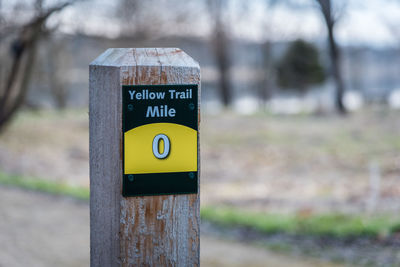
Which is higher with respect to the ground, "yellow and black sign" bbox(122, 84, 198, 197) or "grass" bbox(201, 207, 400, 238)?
"yellow and black sign" bbox(122, 84, 198, 197)

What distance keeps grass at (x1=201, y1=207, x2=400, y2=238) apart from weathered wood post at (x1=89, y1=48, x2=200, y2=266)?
534cm

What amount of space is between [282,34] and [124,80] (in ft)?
113

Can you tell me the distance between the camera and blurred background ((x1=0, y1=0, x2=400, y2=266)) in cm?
675

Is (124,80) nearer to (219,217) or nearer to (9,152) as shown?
(219,217)

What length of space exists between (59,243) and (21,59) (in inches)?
488

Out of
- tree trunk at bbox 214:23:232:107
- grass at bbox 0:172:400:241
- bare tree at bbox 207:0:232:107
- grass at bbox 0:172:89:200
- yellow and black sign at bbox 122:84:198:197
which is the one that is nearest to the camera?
yellow and black sign at bbox 122:84:198:197

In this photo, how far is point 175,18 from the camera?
78.9ft

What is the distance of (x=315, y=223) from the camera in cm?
746

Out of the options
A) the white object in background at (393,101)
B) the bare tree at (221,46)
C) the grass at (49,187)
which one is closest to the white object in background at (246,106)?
the bare tree at (221,46)

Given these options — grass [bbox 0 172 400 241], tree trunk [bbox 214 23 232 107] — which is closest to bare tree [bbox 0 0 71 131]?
grass [bbox 0 172 400 241]

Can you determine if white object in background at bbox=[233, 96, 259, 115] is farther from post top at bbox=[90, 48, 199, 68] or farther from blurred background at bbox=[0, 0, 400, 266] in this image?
post top at bbox=[90, 48, 199, 68]

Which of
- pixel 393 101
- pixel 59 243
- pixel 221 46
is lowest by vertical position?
pixel 59 243

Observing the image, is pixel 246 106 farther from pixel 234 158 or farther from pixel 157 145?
pixel 157 145

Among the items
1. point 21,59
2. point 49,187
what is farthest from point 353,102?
point 49,187
